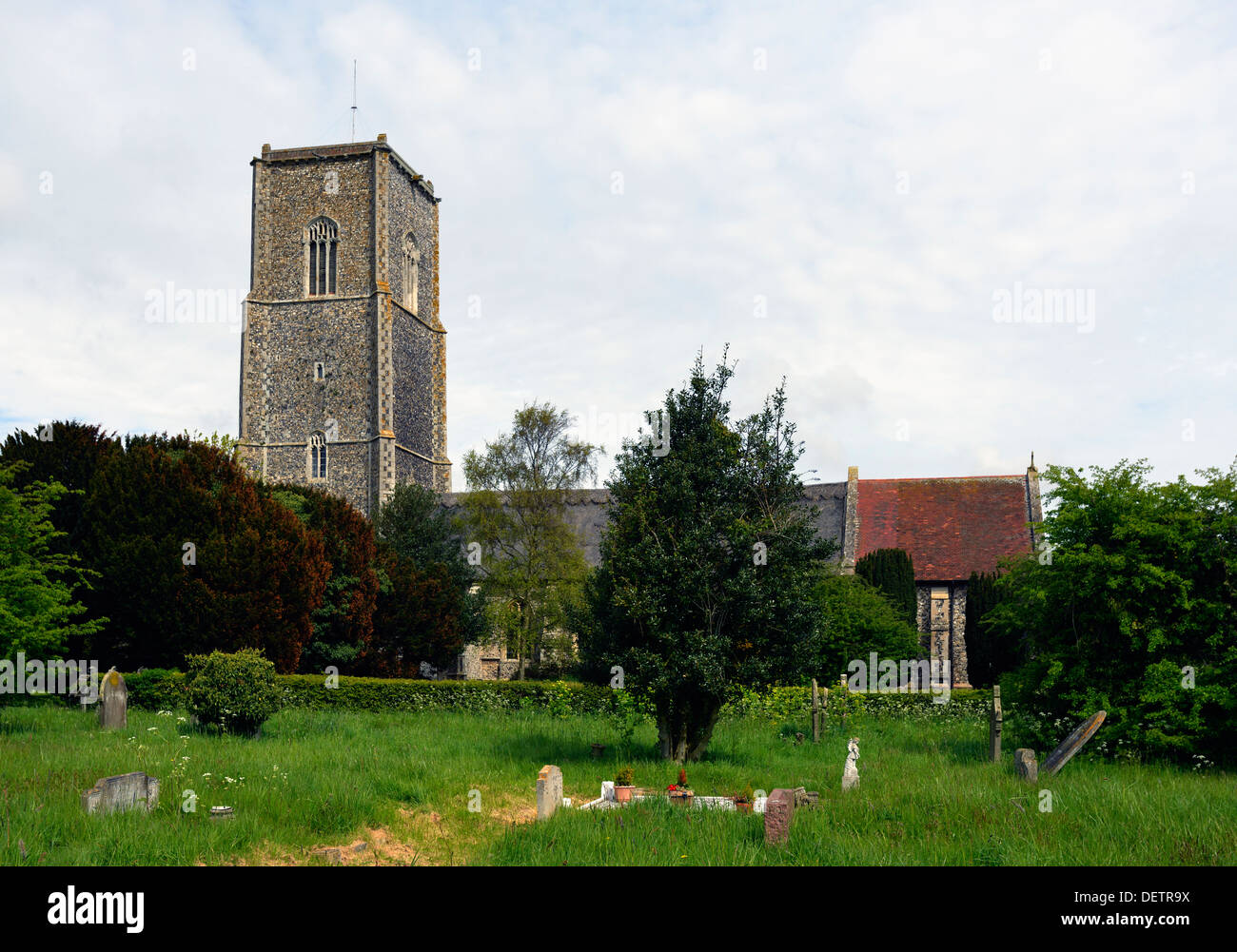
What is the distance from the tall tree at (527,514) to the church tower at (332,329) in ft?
40.9

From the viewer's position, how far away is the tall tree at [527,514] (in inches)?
1383

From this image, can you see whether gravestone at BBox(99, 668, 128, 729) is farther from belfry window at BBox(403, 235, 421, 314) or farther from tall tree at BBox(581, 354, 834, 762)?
belfry window at BBox(403, 235, 421, 314)

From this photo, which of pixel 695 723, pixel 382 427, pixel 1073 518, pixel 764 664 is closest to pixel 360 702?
pixel 695 723

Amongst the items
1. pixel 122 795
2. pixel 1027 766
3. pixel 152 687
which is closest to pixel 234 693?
pixel 152 687

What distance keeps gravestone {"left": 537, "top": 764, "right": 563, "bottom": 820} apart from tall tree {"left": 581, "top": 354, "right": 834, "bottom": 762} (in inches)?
140

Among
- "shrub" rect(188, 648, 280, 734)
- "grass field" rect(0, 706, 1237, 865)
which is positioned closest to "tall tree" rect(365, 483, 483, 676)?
"shrub" rect(188, 648, 280, 734)

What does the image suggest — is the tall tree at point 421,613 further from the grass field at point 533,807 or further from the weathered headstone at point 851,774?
the weathered headstone at point 851,774

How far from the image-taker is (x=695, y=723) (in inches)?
619

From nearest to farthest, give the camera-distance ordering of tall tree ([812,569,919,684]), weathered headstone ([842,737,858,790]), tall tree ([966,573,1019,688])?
weathered headstone ([842,737,858,790])
tall tree ([812,569,919,684])
tall tree ([966,573,1019,688])

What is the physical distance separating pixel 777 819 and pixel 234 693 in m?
12.0

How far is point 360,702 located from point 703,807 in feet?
49.9

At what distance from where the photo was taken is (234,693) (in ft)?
56.6

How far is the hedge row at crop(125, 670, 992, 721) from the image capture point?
77.3 feet

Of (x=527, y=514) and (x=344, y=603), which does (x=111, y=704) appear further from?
(x=527, y=514)
